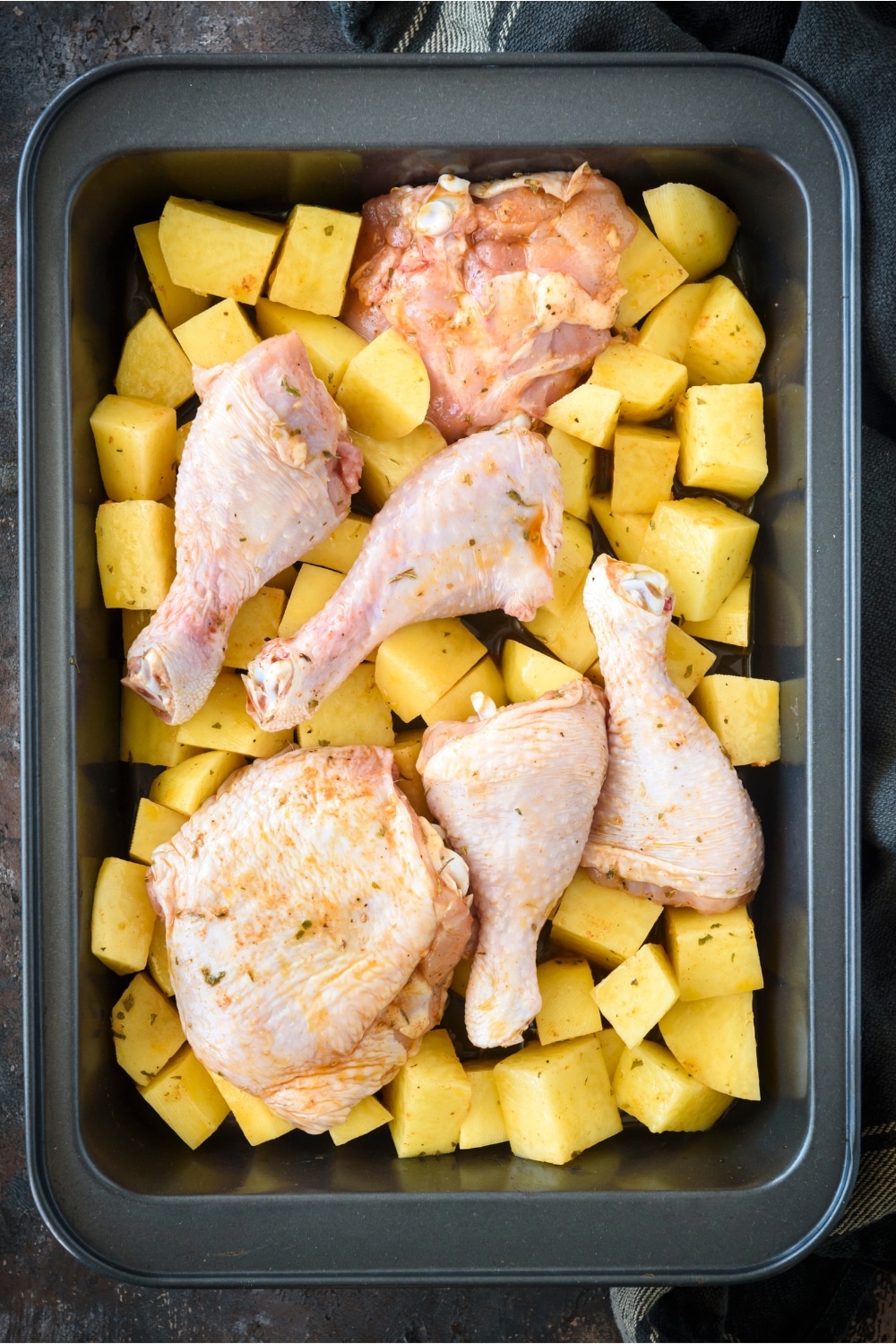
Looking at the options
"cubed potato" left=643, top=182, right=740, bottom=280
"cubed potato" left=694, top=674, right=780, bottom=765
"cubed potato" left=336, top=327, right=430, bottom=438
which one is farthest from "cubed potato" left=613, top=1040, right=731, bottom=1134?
"cubed potato" left=643, top=182, right=740, bottom=280

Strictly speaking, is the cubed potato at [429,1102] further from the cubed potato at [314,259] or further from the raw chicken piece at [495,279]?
the cubed potato at [314,259]

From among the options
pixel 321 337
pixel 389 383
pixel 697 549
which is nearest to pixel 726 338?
pixel 697 549

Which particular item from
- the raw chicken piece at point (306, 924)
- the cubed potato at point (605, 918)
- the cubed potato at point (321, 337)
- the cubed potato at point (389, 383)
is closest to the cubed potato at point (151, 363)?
the cubed potato at point (321, 337)

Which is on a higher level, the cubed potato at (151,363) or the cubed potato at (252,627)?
the cubed potato at (151,363)

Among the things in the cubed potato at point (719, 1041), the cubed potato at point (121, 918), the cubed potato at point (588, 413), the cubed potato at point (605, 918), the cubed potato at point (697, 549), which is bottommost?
the cubed potato at point (719, 1041)

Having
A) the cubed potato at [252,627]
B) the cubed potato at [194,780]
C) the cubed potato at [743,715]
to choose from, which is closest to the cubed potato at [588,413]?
the cubed potato at [743,715]

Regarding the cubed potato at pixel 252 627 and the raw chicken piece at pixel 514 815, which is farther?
the cubed potato at pixel 252 627

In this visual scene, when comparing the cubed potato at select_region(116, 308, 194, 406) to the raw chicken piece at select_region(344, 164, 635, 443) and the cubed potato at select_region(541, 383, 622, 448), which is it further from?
the cubed potato at select_region(541, 383, 622, 448)
